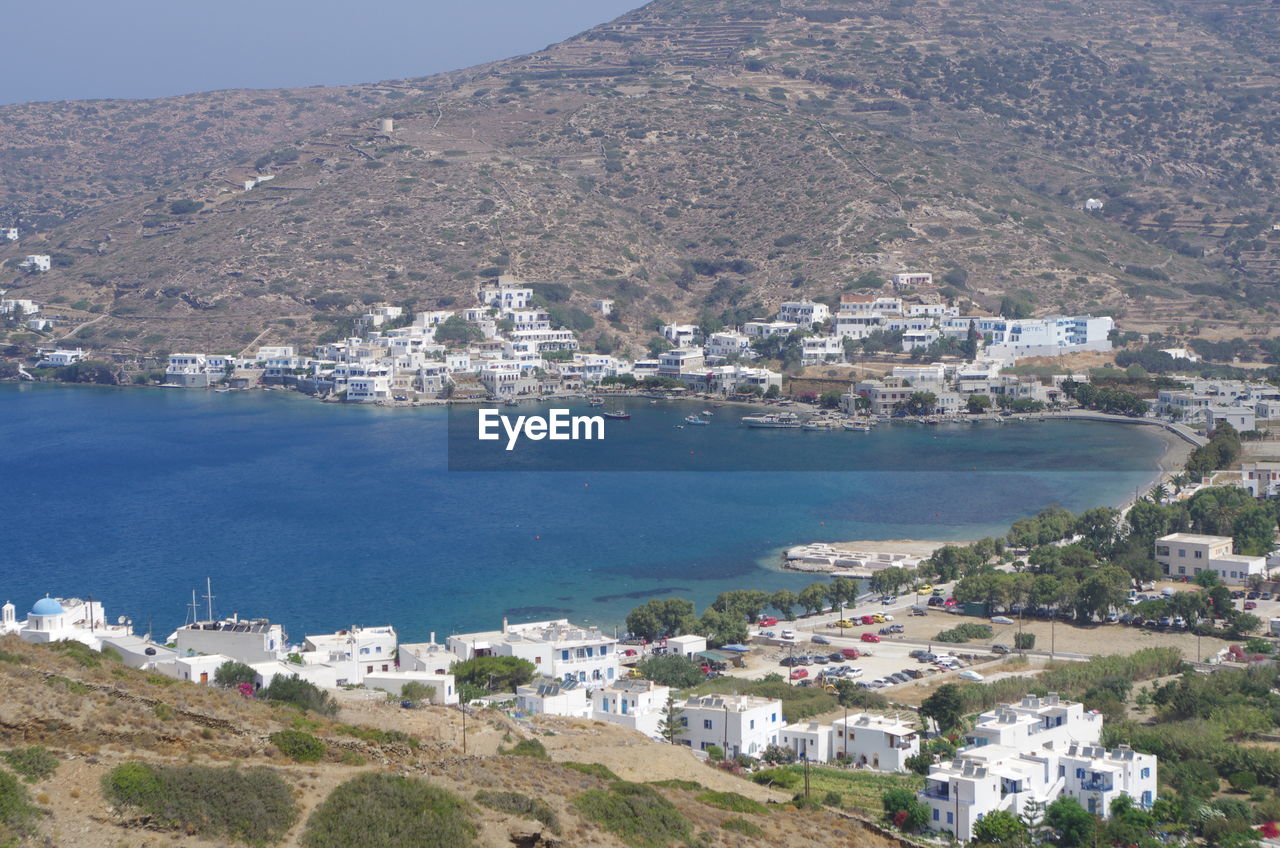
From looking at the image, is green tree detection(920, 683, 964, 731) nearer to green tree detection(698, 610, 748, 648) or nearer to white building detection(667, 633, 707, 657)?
white building detection(667, 633, 707, 657)

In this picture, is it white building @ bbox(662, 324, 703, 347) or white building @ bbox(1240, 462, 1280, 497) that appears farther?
white building @ bbox(662, 324, 703, 347)

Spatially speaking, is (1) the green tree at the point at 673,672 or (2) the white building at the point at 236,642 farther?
(1) the green tree at the point at 673,672

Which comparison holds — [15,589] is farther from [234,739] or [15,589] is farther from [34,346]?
[34,346]

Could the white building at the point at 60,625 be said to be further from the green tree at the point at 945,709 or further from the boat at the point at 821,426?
the boat at the point at 821,426

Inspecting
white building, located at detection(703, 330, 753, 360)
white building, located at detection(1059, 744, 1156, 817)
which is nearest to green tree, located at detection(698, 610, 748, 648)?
white building, located at detection(1059, 744, 1156, 817)

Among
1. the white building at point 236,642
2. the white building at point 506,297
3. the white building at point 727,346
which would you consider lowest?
the white building at point 236,642

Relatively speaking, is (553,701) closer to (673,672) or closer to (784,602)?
(673,672)

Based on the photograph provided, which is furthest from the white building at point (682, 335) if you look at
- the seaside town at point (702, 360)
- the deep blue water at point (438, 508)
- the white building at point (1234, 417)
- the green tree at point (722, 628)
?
the green tree at point (722, 628)
